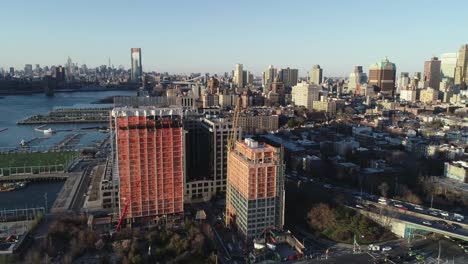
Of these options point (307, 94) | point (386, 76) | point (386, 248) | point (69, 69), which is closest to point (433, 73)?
point (386, 76)

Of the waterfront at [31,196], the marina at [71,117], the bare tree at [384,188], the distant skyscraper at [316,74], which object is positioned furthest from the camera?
the distant skyscraper at [316,74]

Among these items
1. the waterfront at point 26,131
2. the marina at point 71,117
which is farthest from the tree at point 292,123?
the marina at point 71,117

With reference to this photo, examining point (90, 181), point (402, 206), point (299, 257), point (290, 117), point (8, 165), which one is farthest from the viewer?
point (290, 117)

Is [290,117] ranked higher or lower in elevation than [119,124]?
lower

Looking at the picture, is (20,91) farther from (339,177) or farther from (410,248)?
(410,248)

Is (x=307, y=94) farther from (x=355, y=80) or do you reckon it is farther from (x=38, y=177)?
(x=38, y=177)

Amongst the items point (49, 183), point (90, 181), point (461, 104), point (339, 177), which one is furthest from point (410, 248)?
point (461, 104)

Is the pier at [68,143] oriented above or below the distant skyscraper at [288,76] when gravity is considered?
below

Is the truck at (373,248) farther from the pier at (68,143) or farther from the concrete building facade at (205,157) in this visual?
the pier at (68,143)

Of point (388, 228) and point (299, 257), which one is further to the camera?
point (388, 228)
